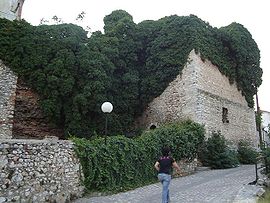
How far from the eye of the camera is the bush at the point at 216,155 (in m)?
15.7

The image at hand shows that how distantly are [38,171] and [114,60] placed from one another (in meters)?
10.6

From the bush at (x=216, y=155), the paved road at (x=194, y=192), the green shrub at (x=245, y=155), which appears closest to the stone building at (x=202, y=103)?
the green shrub at (x=245, y=155)

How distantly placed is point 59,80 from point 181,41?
24.4 ft

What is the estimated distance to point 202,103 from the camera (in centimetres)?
1683

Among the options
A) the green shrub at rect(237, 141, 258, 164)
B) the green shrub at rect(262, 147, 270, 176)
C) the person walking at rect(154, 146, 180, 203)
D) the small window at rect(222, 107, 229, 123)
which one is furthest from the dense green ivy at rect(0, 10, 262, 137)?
the person walking at rect(154, 146, 180, 203)

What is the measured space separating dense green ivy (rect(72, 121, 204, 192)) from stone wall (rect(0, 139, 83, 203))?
1.51 ft

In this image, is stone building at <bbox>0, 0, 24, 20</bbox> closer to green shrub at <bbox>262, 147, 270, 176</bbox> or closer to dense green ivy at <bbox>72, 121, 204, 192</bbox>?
dense green ivy at <bbox>72, 121, 204, 192</bbox>

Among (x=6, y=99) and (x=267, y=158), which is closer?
(x=267, y=158)

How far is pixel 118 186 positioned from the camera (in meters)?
10.4

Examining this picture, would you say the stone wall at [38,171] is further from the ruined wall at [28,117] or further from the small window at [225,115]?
the small window at [225,115]

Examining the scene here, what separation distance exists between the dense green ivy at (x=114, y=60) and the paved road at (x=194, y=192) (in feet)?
19.5

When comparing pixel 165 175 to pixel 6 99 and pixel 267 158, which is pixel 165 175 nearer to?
pixel 267 158

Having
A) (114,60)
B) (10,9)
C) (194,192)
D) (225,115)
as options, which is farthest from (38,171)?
(10,9)

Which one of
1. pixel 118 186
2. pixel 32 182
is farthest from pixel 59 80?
pixel 32 182
